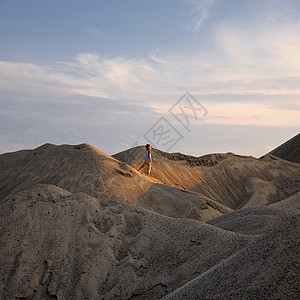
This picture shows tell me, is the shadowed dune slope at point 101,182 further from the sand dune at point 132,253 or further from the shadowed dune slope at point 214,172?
the shadowed dune slope at point 214,172

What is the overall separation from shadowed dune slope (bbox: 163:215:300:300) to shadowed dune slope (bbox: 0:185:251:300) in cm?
93

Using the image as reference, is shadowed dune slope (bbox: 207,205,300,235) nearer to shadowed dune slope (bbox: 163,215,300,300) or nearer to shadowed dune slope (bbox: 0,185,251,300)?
shadowed dune slope (bbox: 0,185,251,300)

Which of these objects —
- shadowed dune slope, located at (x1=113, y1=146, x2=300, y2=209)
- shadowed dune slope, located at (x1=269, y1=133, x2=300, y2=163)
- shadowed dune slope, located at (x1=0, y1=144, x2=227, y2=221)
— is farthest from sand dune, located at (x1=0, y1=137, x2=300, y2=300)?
shadowed dune slope, located at (x1=269, y1=133, x2=300, y2=163)

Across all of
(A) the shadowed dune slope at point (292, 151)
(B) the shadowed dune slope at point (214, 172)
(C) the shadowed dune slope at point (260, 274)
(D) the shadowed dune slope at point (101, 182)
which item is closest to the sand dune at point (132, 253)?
(C) the shadowed dune slope at point (260, 274)

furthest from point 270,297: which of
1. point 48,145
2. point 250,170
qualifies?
point 250,170

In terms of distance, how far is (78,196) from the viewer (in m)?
6.22

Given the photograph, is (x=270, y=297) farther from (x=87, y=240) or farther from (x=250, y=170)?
(x=250, y=170)

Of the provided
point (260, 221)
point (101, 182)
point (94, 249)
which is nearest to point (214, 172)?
point (101, 182)

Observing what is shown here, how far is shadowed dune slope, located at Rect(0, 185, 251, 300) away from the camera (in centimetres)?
465

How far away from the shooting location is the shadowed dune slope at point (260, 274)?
285 centimetres

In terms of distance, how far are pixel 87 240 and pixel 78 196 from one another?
1113mm

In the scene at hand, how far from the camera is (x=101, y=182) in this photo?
11.5 m

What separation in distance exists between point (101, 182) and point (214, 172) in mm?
10869

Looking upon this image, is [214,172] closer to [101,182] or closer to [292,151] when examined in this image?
[101,182]
